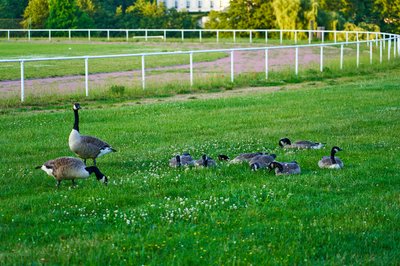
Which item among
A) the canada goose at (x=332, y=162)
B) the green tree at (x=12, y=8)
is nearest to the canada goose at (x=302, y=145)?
the canada goose at (x=332, y=162)

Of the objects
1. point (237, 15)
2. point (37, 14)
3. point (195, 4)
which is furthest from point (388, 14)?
point (195, 4)

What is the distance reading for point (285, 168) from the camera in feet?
44.2

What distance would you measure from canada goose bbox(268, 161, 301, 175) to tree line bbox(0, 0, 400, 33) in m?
58.6

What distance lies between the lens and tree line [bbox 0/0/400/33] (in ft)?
242

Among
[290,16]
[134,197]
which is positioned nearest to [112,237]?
[134,197]

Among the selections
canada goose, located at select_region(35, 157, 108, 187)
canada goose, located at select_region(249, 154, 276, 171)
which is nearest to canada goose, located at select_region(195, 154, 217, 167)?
canada goose, located at select_region(249, 154, 276, 171)

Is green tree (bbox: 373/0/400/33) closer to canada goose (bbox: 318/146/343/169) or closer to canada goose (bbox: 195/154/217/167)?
canada goose (bbox: 318/146/343/169)

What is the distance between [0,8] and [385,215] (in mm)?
96229

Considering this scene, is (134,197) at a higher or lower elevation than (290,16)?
lower

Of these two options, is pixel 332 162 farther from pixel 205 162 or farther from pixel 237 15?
pixel 237 15

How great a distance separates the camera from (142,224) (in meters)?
10.2

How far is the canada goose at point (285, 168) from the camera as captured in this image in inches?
528

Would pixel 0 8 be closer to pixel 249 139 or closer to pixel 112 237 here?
pixel 249 139

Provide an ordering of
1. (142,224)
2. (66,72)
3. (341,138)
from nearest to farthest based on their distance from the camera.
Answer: (142,224), (341,138), (66,72)
